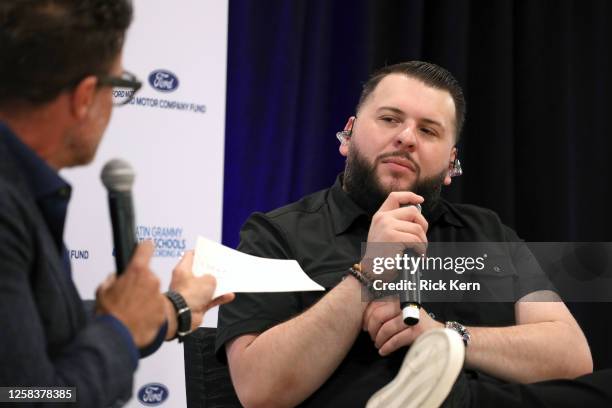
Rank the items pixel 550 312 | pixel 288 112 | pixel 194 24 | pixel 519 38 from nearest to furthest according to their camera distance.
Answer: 1. pixel 550 312
2. pixel 194 24
3. pixel 288 112
4. pixel 519 38

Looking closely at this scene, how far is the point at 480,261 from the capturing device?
2148mm

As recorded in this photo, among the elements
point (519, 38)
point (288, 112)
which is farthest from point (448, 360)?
point (519, 38)

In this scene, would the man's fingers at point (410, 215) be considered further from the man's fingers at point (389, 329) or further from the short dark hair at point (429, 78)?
the short dark hair at point (429, 78)

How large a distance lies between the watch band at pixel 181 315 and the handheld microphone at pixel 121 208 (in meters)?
0.14

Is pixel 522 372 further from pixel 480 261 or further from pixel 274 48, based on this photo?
pixel 274 48

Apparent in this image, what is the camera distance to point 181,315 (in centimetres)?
112

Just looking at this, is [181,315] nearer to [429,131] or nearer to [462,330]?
[462,330]

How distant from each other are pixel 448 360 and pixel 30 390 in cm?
74

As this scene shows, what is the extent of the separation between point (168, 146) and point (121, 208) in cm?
173

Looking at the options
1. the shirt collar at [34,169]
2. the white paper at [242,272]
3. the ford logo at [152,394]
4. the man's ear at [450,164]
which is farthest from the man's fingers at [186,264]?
the ford logo at [152,394]

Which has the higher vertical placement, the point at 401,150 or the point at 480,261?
the point at 401,150

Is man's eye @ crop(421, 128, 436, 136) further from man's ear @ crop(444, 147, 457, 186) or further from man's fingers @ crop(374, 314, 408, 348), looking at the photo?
man's fingers @ crop(374, 314, 408, 348)

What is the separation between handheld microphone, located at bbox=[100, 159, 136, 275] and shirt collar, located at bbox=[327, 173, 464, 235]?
3.73 ft

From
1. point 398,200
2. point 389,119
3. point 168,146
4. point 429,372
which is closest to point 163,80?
point 168,146
